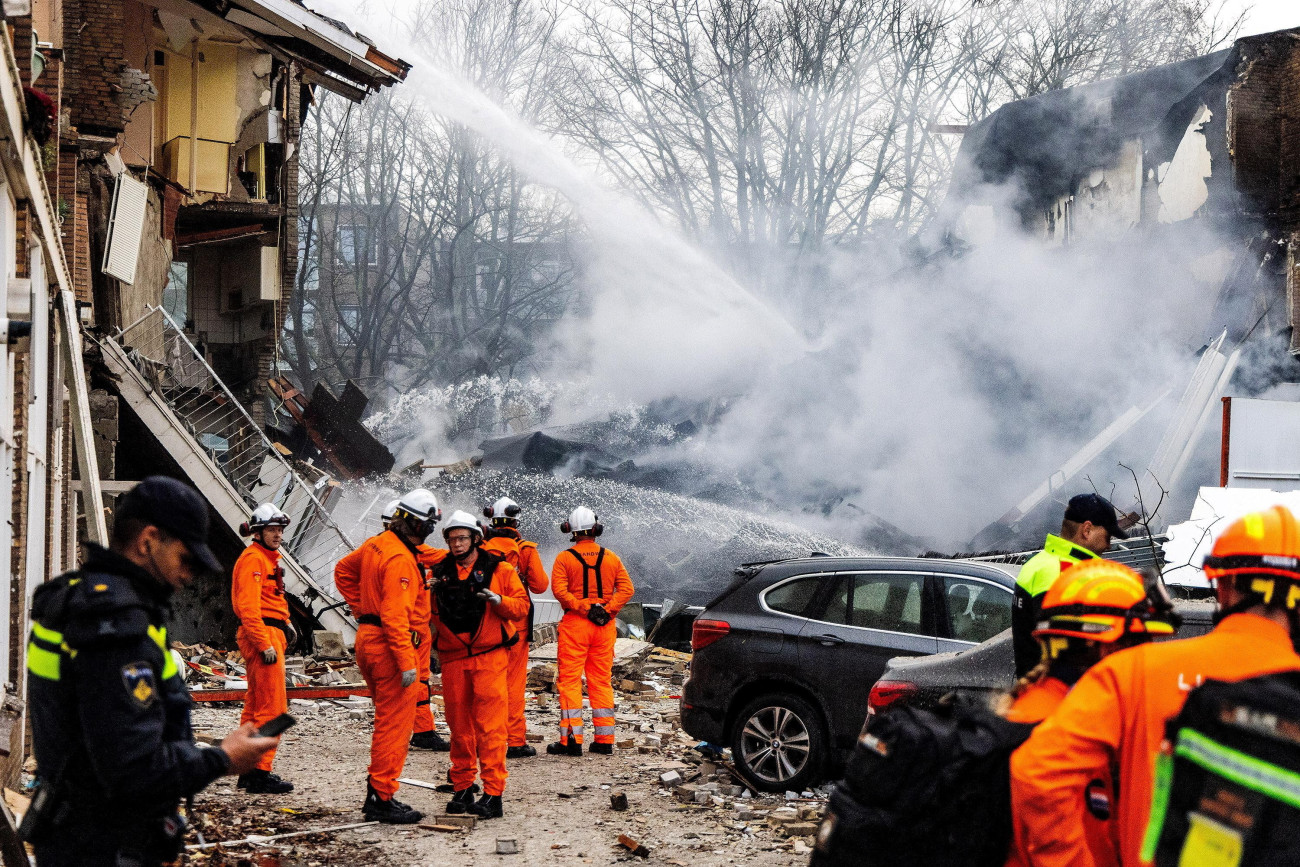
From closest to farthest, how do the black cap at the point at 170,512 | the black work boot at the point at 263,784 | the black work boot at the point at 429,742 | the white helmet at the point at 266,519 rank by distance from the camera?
the black cap at the point at 170,512 < the black work boot at the point at 263,784 < the white helmet at the point at 266,519 < the black work boot at the point at 429,742

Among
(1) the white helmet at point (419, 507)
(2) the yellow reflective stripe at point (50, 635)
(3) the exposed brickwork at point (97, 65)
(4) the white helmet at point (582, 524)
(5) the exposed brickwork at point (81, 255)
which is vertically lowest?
(4) the white helmet at point (582, 524)

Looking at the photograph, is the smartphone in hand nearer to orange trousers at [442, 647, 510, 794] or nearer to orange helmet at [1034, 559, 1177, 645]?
orange helmet at [1034, 559, 1177, 645]

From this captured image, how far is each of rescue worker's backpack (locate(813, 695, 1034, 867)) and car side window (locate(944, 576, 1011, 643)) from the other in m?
4.53

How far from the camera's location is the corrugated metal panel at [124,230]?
14453 mm

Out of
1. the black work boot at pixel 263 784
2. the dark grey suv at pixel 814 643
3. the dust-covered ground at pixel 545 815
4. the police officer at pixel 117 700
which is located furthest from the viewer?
the black work boot at pixel 263 784

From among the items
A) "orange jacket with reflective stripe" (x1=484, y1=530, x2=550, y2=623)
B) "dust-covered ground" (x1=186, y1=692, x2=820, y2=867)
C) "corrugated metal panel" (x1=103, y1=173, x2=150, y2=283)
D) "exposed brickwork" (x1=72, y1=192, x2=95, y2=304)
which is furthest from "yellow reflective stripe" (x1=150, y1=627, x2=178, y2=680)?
"corrugated metal panel" (x1=103, y1=173, x2=150, y2=283)

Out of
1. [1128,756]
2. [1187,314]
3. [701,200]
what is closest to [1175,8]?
[701,200]

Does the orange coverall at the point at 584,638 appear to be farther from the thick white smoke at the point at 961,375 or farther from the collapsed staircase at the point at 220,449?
the thick white smoke at the point at 961,375

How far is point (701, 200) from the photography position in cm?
3131

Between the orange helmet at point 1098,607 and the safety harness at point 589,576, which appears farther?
the safety harness at point 589,576

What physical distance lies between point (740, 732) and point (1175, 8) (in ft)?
91.0

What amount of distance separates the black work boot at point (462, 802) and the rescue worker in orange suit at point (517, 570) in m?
1.11

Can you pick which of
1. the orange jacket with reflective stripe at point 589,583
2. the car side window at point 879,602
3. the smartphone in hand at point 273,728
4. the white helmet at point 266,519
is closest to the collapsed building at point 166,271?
the white helmet at point 266,519

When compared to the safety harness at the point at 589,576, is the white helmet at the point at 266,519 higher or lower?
higher
